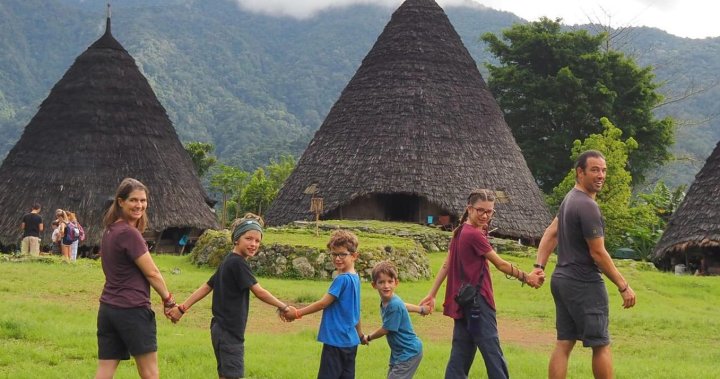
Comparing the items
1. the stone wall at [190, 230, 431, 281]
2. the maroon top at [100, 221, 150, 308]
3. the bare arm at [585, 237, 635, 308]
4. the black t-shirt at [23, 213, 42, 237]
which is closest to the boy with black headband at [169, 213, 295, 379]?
the maroon top at [100, 221, 150, 308]

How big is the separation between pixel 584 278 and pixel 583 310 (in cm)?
23

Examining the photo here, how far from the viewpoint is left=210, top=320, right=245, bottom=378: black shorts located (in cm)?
576

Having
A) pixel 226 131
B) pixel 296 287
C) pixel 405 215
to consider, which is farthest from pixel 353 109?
pixel 226 131

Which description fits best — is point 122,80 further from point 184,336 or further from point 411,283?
point 184,336

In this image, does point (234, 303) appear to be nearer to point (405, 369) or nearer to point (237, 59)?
point (405, 369)

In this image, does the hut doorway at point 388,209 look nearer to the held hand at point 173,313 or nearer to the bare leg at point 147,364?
the held hand at point 173,313

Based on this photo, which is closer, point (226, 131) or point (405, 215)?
point (405, 215)

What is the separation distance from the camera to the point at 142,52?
320ft

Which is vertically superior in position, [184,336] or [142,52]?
[142,52]

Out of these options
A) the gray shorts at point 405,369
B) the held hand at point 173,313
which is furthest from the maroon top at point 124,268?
the gray shorts at point 405,369

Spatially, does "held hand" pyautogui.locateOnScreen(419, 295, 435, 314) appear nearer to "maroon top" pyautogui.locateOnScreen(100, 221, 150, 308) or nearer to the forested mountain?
"maroon top" pyautogui.locateOnScreen(100, 221, 150, 308)

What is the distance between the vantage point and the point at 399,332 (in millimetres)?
6152

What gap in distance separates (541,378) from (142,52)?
9532cm

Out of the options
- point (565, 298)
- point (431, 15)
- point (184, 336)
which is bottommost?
point (184, 336)
